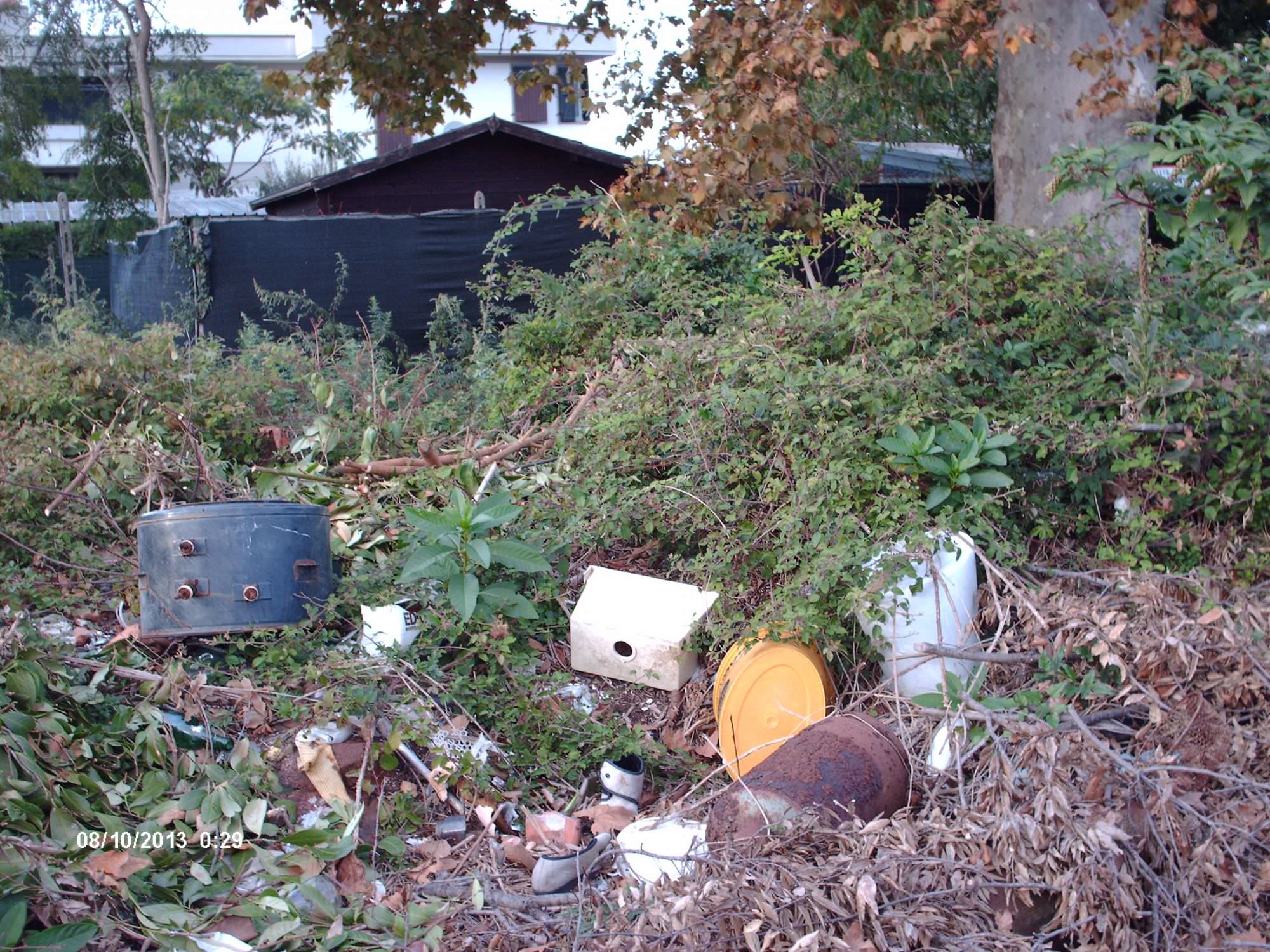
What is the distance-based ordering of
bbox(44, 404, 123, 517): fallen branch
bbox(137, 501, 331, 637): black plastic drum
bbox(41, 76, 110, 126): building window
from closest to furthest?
1. bbox(137, 501, 331, 637): black plastic drum
2. bbox(44, 404, 123, 517): fallen branch
3. bbox(41, 76, 110, 126): building window

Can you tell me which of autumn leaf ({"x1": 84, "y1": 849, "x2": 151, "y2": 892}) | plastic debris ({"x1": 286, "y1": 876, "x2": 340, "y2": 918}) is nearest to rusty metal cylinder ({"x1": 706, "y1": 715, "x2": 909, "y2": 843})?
plastic debris ({"x1": 286, "y1": 876, "x2": 340, "y2": 918})

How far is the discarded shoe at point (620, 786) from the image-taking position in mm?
3469

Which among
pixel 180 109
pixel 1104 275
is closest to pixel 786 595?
pixel 1104 275

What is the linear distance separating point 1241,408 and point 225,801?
3695mm

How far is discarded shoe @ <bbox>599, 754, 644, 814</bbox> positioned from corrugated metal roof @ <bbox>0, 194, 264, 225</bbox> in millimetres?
12601

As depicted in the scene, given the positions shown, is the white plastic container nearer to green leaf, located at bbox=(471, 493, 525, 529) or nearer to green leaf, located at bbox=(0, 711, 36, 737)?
green leaf, located at bbox=(471, 493, 525, 529)

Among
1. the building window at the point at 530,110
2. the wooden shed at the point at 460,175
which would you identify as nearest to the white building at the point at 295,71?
the building window at the point at 530,110

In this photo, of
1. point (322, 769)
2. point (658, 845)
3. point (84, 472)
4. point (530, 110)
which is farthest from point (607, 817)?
point (530, 110)

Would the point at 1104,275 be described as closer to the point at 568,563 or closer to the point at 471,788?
the point at 568,563

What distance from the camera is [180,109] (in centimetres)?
2116

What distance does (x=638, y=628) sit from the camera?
397 centimetres

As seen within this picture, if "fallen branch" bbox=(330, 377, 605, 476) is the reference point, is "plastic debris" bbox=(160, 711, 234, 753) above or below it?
below
